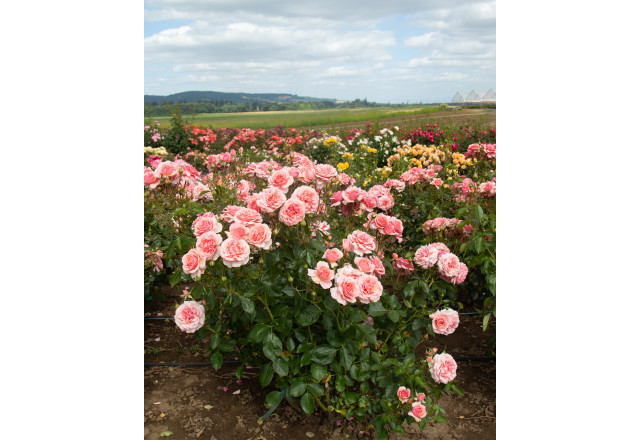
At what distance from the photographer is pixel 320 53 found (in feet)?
23.6

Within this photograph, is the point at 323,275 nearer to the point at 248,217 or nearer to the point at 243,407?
the point at 248,217

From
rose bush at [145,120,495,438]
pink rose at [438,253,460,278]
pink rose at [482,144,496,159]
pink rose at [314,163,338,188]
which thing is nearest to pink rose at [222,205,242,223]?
rose bush at [145,120,495,438]

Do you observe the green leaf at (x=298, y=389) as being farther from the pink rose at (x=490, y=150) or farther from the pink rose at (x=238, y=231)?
the pink rose at (x=490, y=150)

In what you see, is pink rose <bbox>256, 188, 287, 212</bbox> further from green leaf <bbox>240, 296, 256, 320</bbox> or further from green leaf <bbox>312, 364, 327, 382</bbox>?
green leaf <bbox>312, 364, 327, 382</bbox>

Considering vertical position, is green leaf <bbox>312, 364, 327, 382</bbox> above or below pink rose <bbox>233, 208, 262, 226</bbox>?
below

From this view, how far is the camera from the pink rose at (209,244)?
143 cm

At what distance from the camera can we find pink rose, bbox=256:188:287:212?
1490mm

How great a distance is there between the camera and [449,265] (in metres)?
1.70

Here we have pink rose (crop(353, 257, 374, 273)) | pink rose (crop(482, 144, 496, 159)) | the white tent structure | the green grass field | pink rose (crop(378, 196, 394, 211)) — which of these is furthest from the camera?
the green grass field

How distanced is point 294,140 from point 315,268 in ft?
20.9

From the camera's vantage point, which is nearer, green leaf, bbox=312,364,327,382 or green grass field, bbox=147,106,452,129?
green leaf, bbox=312,364,327,382

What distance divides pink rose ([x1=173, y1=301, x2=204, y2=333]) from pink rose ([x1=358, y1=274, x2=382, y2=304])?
0.62 m

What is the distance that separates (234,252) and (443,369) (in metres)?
0.78
